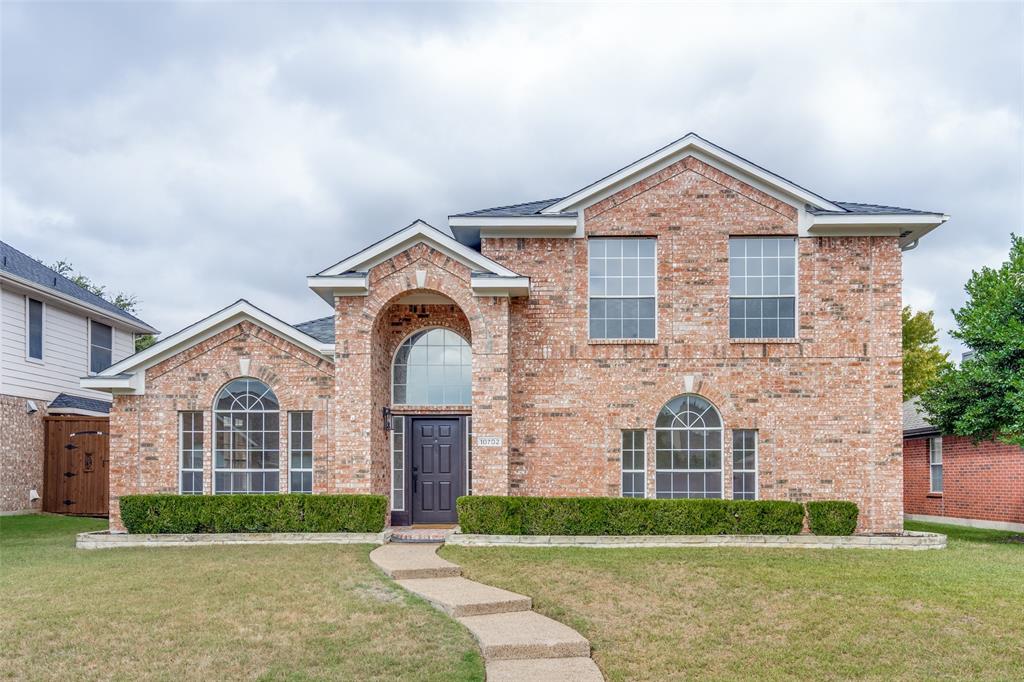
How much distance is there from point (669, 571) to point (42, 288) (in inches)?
670

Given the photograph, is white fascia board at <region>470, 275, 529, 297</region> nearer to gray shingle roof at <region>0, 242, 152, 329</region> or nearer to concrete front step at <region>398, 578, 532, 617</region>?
concrete front step at <region>398, 578, 532, 617</region>

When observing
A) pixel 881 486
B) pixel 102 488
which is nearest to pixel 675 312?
pixel 881 486

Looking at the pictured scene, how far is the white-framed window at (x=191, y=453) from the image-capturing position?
15992mm

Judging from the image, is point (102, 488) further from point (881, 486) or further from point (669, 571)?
point (881, 486)

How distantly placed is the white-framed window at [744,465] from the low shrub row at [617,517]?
5.26 feet

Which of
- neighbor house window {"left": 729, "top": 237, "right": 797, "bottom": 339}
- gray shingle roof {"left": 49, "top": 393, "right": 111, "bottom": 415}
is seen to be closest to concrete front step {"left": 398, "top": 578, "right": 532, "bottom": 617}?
neighbor house window {"left": 729, "top": 237, "right": 797, "bottom": 339}

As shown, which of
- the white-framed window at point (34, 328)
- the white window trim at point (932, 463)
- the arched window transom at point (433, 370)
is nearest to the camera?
the arched window transom at point (433, 370)

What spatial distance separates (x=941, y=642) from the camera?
8.55m

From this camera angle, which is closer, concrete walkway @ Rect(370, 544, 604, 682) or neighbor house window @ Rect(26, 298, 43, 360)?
concrete walkway @ Rect(370, 544, 604, 682)

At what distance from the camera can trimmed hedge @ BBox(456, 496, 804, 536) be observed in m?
14.0

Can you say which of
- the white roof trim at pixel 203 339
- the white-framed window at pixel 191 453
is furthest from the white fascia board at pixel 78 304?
the white-framed window at pixel 191 453

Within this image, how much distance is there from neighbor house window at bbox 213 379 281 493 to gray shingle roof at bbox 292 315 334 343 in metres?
1.45

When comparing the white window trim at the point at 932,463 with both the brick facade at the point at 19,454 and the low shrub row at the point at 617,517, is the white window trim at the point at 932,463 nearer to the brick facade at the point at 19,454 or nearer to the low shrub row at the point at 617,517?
the low shrub row at the point at 617,517

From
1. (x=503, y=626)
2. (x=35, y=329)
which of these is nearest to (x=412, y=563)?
(x=503, y=626)
